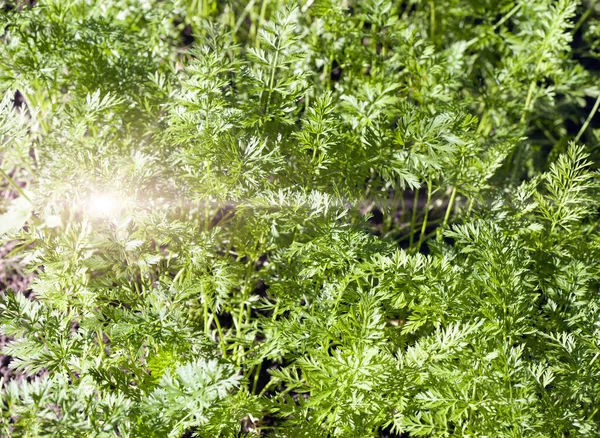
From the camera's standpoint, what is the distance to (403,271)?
1.21 m

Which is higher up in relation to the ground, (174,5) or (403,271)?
(174,5)

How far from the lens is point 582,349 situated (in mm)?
1261

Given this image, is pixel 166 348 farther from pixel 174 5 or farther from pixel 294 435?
pixel 174 5

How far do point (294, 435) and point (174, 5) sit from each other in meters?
1.13

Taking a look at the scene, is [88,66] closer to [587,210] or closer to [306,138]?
[306,138]

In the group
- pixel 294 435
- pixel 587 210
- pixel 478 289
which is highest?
pixel 587 210

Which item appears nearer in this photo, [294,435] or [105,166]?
[294,435]

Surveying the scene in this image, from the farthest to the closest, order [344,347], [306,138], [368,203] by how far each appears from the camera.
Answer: [368,203] → [306,138] → [344,347]

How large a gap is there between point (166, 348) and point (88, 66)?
28.9 inches

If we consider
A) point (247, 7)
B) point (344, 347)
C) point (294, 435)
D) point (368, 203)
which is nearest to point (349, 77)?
point (368, 203)

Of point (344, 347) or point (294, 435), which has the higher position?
point (344, 347)

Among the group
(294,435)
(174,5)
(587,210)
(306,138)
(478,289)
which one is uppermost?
(174,5)

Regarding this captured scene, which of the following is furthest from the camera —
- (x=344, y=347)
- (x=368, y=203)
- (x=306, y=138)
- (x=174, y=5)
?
(x=368, y=203)

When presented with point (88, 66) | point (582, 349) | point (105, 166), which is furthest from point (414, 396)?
point (88, 66)
